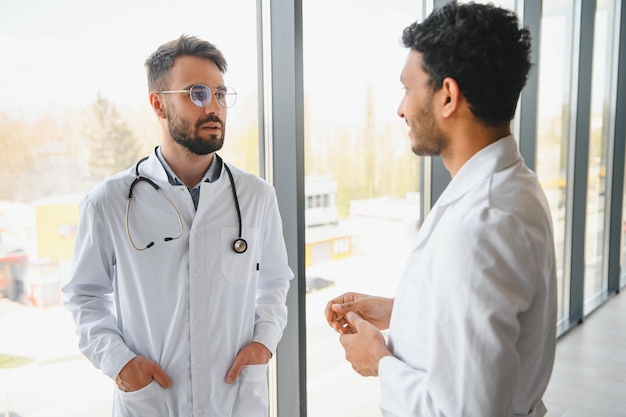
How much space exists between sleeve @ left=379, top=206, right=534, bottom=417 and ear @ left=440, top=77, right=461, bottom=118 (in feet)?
0.89

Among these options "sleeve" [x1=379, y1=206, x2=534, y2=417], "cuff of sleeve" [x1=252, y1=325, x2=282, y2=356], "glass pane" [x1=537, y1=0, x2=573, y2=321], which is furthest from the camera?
"glass pane" [x1=537, y1=0, x2=573, y2=321]

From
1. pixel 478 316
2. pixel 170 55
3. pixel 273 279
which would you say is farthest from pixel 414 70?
pixel 273 279

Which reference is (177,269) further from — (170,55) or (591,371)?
(591,371)

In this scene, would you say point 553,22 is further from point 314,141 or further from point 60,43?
point 60,43

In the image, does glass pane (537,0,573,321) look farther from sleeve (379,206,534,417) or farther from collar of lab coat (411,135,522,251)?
sleeve (379,206,534,417)

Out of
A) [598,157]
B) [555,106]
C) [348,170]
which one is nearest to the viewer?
[348,170]

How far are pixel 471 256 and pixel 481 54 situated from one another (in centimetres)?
44

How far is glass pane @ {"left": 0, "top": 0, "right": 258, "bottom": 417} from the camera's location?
5.38 ft

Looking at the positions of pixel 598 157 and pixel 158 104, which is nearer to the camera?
pixel 158 104

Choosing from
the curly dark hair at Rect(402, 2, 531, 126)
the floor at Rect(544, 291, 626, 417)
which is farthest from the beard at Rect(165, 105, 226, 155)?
the floor at Rect(544, 291, 626, 417)

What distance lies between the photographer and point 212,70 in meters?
1.73

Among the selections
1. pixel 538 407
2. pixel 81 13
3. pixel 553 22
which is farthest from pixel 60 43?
pixel 553 22

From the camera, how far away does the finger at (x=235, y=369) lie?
5.55 ft

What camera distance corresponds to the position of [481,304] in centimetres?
104
